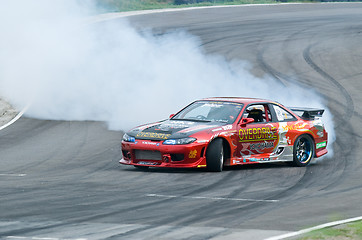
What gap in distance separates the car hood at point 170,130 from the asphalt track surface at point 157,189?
23.3 inches

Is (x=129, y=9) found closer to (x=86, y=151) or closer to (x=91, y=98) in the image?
(x=91, y=98)

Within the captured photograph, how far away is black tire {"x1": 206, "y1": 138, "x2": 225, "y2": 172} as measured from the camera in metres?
12.3

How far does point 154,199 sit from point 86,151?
553cm

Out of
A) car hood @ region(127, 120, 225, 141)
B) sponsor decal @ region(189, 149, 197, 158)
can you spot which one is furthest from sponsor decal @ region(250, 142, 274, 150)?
sponsor decal @ region(189, 149, 197, 158)

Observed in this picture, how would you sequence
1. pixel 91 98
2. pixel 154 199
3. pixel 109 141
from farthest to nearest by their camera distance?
pixel 91 98 → pixel 109 141 → pixel 154 199

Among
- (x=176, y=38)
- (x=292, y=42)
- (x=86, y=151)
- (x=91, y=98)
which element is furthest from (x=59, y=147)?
(x=292, y=42)

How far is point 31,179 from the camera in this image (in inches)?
449

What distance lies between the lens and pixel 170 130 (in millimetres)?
12602

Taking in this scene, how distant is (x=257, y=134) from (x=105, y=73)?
963 centimetres

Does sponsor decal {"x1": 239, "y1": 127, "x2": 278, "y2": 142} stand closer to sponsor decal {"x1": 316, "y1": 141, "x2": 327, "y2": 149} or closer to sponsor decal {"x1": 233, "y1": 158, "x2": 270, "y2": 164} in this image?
sponsor decal {"x1": 233, "y1": 158, "x2": 270, "y2": 164}

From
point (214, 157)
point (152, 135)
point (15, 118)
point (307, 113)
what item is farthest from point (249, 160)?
point (15, 118)

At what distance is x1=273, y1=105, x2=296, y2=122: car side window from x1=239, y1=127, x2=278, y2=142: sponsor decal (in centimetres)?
37

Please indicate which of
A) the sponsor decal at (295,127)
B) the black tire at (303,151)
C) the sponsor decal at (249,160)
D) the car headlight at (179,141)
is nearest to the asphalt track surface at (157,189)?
the sponsor decal at (249,160)

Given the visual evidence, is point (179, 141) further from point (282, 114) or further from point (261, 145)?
point (282, 114)
